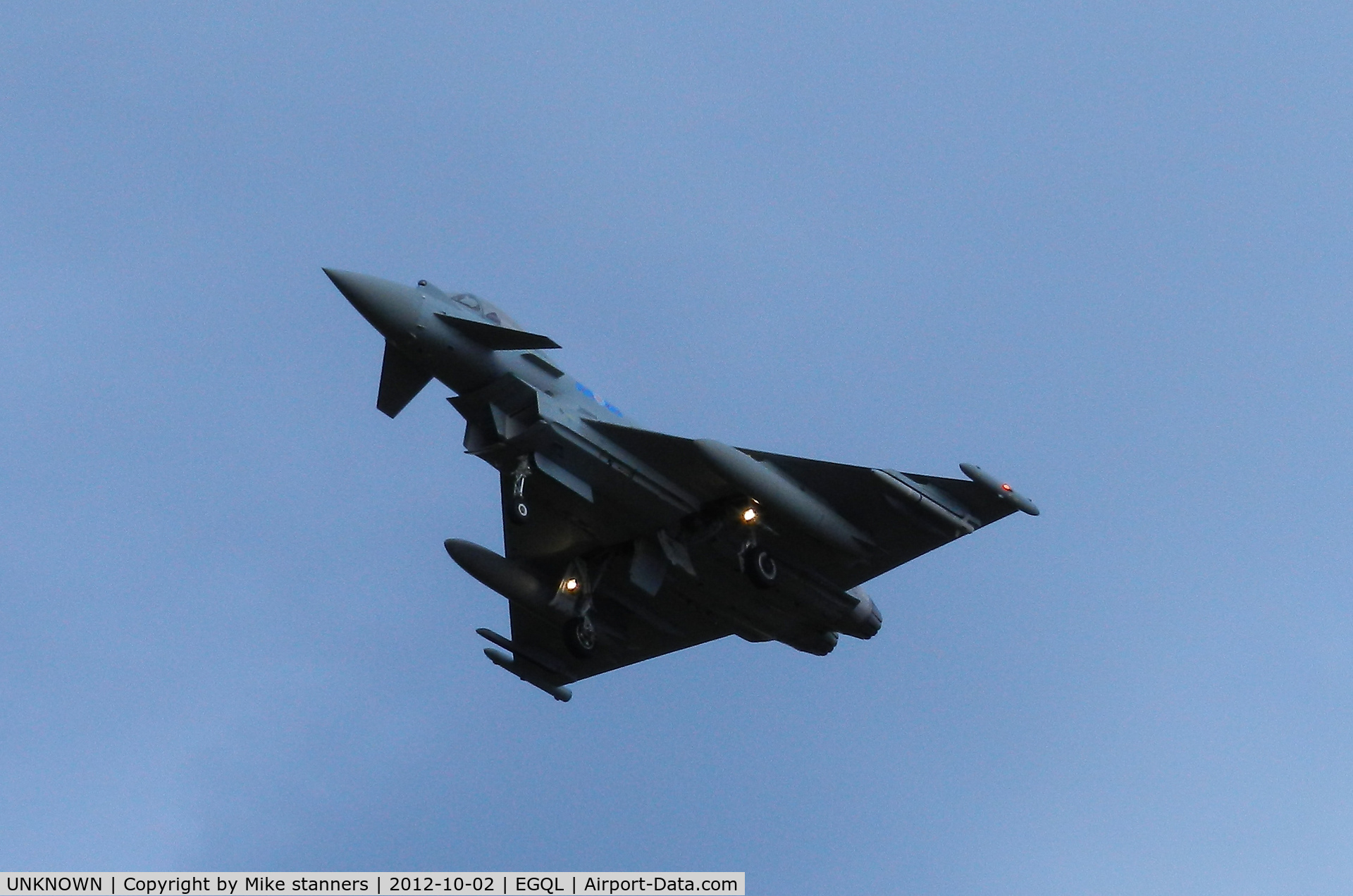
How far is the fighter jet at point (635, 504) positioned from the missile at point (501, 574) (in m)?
0.03

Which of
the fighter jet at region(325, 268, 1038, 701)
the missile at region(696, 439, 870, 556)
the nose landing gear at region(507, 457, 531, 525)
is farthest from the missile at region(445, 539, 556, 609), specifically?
the missile at region(696, 439, 870, 556)

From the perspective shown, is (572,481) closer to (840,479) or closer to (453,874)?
(840,479)

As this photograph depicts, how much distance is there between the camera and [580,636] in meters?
35.0

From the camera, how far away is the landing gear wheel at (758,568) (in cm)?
3278

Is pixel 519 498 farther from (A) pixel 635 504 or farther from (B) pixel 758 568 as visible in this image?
(B) pixel 758 568

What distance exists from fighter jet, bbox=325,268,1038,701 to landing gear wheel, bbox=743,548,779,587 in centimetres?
4

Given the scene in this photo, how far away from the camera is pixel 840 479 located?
108 ft

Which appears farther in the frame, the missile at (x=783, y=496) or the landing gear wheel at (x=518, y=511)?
the missile at (x=783, y=496)

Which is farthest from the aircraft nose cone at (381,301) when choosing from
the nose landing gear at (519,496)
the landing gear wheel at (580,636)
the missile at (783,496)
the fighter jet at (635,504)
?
the landing gear wheel at (580,636)

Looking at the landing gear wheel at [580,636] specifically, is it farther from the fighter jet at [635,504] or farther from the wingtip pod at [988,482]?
the wingtip pod at [988,482]

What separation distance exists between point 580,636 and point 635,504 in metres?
3.57

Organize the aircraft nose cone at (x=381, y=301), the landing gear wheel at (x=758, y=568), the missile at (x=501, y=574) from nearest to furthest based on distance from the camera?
the aircraft nose cone at (x=381, y=301)
the landing gear wheel at (x=758, y=568)
the missile at (x=501, y=574)

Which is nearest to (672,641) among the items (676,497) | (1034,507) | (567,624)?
(567,624)

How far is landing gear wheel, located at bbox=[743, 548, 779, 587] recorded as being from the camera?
108 ft
